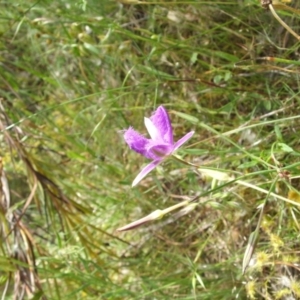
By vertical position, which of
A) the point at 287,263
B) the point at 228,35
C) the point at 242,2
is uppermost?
the point at 242,2

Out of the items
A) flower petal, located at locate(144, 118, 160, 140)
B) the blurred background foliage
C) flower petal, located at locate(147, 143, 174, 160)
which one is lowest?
the blurred background foliage

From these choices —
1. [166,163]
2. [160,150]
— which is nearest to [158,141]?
[160,150]

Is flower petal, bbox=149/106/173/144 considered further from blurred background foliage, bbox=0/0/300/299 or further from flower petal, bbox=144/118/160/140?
blurred background foliage, bbox=0/0/300/299

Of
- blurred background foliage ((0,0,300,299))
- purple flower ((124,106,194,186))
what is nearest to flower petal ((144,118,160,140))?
purple flower ((124,106,194,186))

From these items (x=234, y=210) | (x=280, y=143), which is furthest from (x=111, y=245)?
(x=280, y=143)

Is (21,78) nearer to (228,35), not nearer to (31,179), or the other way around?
(31,179)

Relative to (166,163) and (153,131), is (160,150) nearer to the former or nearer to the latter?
(153,131)

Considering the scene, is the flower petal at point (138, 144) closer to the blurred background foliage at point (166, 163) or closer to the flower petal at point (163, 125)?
the flower petal at point (163, 125)

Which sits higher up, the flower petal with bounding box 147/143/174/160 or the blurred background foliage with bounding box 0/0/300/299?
the flower petal with bounding box 147/143/174/160
